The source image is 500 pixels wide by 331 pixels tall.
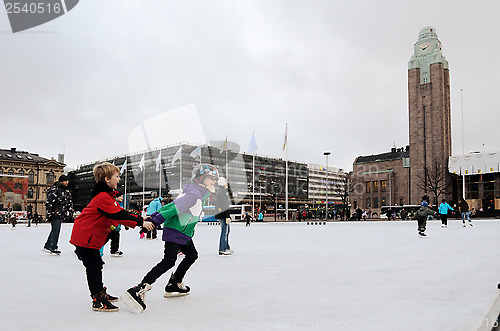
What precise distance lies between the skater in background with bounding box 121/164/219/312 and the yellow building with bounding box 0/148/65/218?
86.8 m

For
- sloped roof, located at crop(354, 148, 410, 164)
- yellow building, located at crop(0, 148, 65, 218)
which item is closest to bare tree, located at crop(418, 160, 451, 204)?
sloped roof, located at crop(354, 148, 410, 164)

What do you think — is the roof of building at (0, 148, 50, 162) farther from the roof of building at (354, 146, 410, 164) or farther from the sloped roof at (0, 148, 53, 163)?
the roof of building at (354, 146, 410, 164)

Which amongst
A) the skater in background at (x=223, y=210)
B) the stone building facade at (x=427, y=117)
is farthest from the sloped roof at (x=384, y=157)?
the skater in background at (x=223, y=210)

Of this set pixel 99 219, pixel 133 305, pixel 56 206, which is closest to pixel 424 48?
pixel 56 206

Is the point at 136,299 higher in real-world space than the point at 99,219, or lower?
lower

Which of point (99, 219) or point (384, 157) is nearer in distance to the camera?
point (99, 219)

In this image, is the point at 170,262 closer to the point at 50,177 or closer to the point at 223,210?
the point at 223,210

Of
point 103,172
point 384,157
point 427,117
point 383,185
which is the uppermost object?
point 427,117

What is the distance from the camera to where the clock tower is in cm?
6862

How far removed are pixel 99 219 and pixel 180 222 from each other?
801 mm

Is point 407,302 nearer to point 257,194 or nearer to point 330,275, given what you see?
point 330,275

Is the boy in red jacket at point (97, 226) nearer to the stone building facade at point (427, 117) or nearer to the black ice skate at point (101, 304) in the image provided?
the black ice skate at point (101, 304)

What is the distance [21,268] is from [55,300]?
10.0 feet

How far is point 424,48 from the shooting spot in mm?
71188
